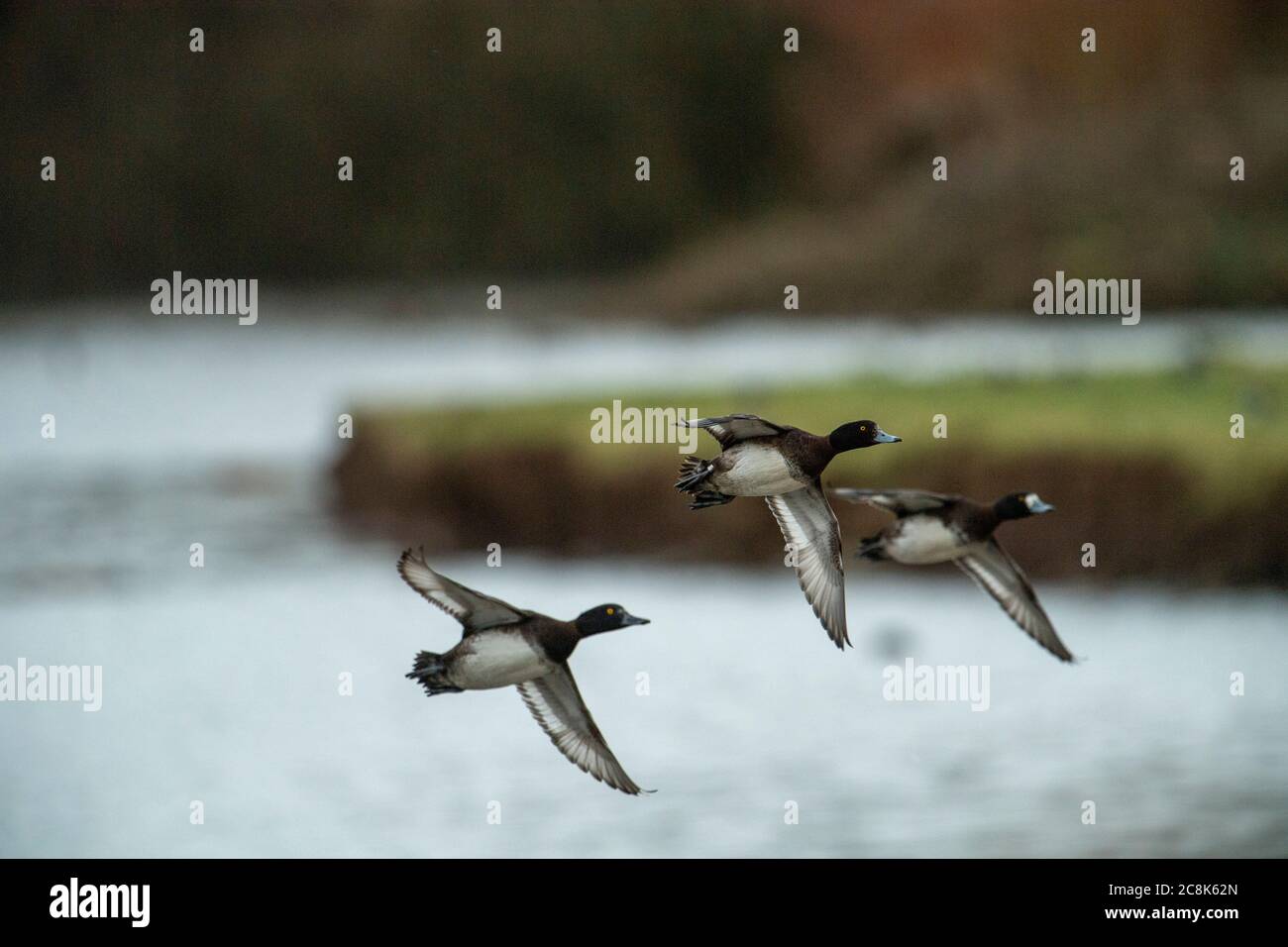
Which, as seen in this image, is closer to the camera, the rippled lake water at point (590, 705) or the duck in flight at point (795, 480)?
the duck in flight at point (795, 480)

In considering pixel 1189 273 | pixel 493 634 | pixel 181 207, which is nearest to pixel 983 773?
pixel 1189 273

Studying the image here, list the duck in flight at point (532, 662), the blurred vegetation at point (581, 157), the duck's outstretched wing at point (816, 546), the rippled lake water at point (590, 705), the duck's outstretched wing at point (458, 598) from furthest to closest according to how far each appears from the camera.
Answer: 1. the blurred vegetation at point (581, 157)
2. the rippled lake water at point (590, 705)
3. the duck's outstretched wing at point (816, 546)
4. the duck in flight at point (532, 662)
5. the duck's outstretched wing at point (458, 598)

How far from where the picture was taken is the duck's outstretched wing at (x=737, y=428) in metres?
4.68

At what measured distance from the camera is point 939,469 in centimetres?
1703

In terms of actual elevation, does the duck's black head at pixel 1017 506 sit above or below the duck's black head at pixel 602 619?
above

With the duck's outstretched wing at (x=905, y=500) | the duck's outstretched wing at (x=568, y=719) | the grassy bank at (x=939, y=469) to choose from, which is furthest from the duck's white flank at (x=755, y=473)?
the grassy bank at (x=939, y=469)

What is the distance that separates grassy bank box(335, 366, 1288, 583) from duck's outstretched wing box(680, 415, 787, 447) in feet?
34.8

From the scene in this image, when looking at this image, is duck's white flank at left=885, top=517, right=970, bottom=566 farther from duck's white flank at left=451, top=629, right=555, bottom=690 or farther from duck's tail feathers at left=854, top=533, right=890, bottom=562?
duck's white flank at left=451, top=629, right=555, bottom=690

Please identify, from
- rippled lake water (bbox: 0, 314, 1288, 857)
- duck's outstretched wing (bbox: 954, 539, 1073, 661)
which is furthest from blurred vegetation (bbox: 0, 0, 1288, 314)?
duck's outstretched wing (bbox: 954, 539, 1073, 661)

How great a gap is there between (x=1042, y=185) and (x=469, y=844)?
16.4 m

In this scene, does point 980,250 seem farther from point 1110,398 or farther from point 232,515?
point 232,515

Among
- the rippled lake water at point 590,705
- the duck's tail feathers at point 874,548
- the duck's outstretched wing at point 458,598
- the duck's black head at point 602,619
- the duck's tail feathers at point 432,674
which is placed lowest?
the rippled lake water at point 590,705

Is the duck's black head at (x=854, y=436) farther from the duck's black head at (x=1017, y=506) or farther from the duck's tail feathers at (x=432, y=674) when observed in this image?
the duck's tail feathers at (x=432, y=674)

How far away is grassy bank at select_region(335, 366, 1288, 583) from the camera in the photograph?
1695cm
